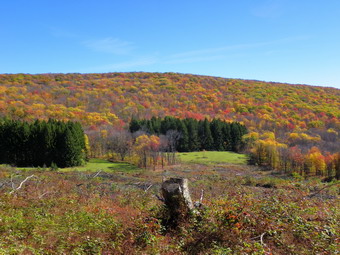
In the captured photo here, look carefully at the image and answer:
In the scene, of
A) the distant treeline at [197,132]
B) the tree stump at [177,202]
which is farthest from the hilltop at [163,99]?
the tree stump at [177,202]

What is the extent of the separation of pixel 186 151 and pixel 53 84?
55334mm

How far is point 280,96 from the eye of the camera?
9369 centimetres

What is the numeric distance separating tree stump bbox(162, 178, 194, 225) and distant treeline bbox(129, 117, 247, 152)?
42604mm

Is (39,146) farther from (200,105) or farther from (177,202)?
(200,105)

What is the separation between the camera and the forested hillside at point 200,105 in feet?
→ 142

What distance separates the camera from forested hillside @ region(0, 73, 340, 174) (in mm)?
43156

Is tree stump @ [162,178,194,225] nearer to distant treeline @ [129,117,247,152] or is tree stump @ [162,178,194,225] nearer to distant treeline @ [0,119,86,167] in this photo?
distant treeline @ [0,119,86,167]

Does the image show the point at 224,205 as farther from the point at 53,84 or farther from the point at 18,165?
the point at 53,84

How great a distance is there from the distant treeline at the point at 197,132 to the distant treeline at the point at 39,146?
62.0 ft

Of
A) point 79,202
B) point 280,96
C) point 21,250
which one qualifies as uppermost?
point 280,96

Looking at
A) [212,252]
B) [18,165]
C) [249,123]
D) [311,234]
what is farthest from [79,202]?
[249,123]

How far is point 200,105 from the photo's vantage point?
80.5 m

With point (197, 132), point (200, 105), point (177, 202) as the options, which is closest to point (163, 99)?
point (200, 105)

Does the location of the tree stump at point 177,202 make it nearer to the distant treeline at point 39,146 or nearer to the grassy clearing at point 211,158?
the distant treeline at point 39,146
